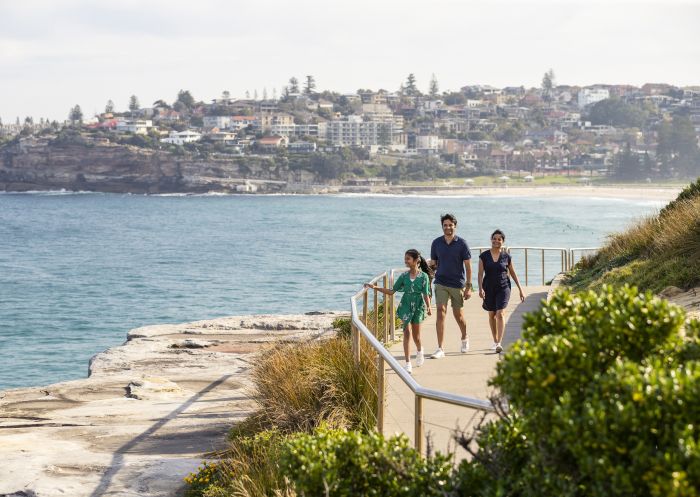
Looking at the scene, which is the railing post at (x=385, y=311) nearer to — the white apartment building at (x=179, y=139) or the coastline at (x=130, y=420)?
the coastline at (x=130, y=420)

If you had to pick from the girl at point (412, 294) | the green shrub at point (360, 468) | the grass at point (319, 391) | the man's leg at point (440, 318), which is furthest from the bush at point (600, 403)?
the man's leg at point (440, 318)

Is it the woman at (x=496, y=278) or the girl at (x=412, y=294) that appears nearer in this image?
the girl at (x=412, y=294)

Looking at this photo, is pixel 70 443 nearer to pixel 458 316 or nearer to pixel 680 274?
pixel 458 316

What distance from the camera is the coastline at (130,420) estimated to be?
8.20m

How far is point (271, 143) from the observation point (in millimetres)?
189875

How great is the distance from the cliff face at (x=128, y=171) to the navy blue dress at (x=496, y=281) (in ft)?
508

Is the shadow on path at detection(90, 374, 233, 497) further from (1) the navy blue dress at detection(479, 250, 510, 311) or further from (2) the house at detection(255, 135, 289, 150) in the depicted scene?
(2) the house at detection(255, 135, 289, 150)

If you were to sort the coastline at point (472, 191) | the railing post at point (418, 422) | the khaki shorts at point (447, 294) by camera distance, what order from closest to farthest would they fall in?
the railing post at point (418, 422), the khaki shorts at point (447, 294), the coastline at point (472, 191)

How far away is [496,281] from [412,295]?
3.84ft

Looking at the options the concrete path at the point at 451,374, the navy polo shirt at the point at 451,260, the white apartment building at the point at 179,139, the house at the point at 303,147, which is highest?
the white apartment building at the point at 179,139

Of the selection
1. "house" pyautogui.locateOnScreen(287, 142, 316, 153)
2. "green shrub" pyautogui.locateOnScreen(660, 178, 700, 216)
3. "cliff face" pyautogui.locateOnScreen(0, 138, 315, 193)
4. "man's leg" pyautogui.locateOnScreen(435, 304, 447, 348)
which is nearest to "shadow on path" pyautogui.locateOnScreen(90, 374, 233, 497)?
"man's leg" pyautogui.locateOnScreen(435, 304, 447, 348)

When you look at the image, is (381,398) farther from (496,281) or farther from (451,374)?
(496,281)

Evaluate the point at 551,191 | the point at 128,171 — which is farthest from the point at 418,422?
the point at 128,171

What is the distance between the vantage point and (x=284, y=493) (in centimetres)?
623
